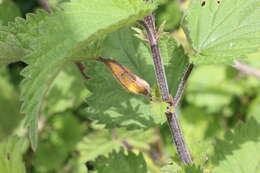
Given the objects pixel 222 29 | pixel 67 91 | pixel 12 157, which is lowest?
pixel 67 91

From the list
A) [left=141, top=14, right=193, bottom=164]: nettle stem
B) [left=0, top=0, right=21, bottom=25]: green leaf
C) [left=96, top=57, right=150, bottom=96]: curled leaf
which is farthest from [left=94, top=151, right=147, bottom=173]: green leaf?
[left=0, top=0, right=21, bottom=25]: green leaf

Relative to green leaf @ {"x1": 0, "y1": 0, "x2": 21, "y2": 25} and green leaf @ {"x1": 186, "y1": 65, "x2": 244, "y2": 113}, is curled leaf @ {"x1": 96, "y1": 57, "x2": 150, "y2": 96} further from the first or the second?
green leaf @ {"x1": 186, "y1": 65, "x2": 244, "y2": 113}

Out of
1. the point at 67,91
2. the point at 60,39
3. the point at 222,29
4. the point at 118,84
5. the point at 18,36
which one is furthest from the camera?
the point at 67,91

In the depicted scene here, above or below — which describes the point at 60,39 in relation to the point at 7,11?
above

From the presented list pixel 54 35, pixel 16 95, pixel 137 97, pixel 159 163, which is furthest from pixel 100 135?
pixel 54 35

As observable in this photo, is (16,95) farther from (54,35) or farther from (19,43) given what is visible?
(54,35)

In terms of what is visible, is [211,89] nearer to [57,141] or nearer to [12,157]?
[57,141]

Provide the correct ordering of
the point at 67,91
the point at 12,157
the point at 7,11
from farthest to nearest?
1. the point at 67,91
2. the point at 7,11
3. the point at 12,157

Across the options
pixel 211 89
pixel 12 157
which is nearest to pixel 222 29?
pixel 12 157
